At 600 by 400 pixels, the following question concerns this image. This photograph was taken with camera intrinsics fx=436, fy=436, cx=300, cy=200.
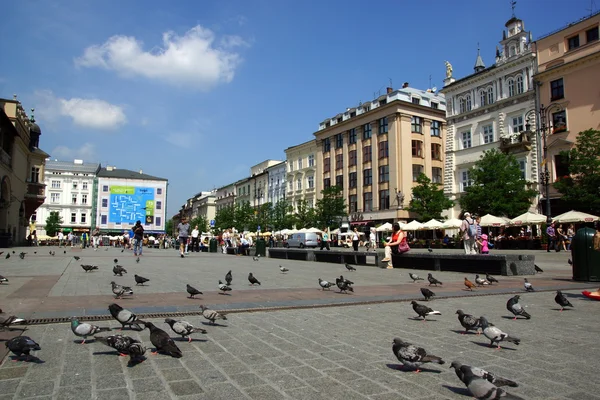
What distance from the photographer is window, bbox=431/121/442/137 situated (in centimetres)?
5834

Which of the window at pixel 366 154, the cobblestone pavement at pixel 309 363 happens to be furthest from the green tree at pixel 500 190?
the cobblestone pavement at pixel 309 363

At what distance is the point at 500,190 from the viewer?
121ft

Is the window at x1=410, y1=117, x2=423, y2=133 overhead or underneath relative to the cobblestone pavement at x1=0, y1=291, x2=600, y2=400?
overhead

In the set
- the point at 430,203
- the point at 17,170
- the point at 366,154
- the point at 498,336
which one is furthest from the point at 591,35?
the point at 17,170

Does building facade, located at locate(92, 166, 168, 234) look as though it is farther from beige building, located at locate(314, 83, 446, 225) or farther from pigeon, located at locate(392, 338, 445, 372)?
pigeon, located at locate(392, 338, 445, 372)

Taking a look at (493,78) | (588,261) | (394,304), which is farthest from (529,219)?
(394,304)

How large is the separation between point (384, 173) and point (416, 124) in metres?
7.59

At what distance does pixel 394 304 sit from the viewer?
780cm

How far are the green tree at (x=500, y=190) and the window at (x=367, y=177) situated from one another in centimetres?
2071

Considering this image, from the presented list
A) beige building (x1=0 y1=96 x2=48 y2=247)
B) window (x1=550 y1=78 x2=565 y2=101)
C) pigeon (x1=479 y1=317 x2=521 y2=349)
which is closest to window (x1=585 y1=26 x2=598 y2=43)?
window (x1=550 y1=78 x2=565 y2=101)

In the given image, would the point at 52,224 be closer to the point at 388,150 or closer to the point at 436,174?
the point at 388,150

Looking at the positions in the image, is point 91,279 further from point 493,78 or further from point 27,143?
point 27,143

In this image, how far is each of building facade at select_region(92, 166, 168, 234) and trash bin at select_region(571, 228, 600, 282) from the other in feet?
292

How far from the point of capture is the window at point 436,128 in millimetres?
58344
